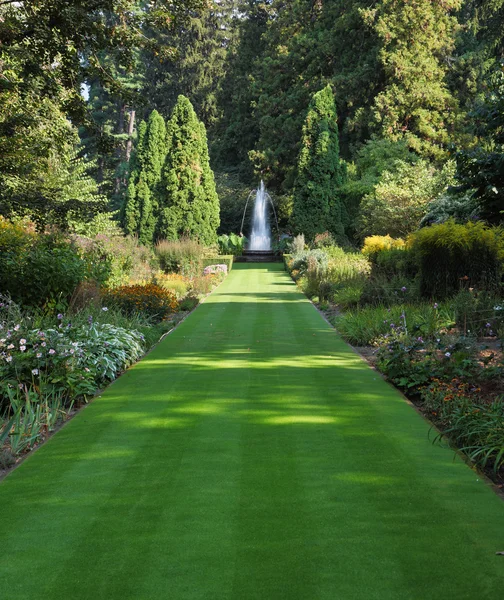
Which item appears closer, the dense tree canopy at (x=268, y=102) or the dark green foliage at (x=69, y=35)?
the dark green foliage at (x=69, y=35)

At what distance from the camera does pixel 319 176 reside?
32.4m

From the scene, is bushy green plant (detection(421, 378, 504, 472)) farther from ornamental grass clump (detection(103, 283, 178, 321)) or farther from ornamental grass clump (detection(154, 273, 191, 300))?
ornamental grass clump (detection(154, 273, 191, 300))

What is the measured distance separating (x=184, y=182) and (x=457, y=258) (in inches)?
822

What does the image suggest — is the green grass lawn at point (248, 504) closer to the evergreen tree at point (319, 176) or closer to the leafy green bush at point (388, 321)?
the leafy green bush at point (388, 321)

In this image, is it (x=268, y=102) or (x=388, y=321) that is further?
(x=268, y=102)

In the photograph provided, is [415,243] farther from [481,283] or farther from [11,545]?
[11,545]

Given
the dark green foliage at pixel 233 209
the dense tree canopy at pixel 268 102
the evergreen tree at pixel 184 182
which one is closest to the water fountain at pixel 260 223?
the dark green foliage at pixel 233 209

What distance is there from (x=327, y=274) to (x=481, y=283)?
7171 mm

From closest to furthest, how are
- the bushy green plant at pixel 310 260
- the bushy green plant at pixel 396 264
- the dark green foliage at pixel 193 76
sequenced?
1. the bushy green plant at pixel 396 264
2. the bushy green plant at pixel 310 260
3. the dark green foliage at pixel 193 76

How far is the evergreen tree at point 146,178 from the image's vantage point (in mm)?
32562

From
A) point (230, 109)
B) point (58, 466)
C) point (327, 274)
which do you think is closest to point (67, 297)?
point (58, 466)

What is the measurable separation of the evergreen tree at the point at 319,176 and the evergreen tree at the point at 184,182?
16.2 feet

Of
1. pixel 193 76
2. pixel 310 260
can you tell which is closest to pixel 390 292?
pixel 310 260

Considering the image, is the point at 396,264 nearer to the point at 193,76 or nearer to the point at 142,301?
the point at 142,301
